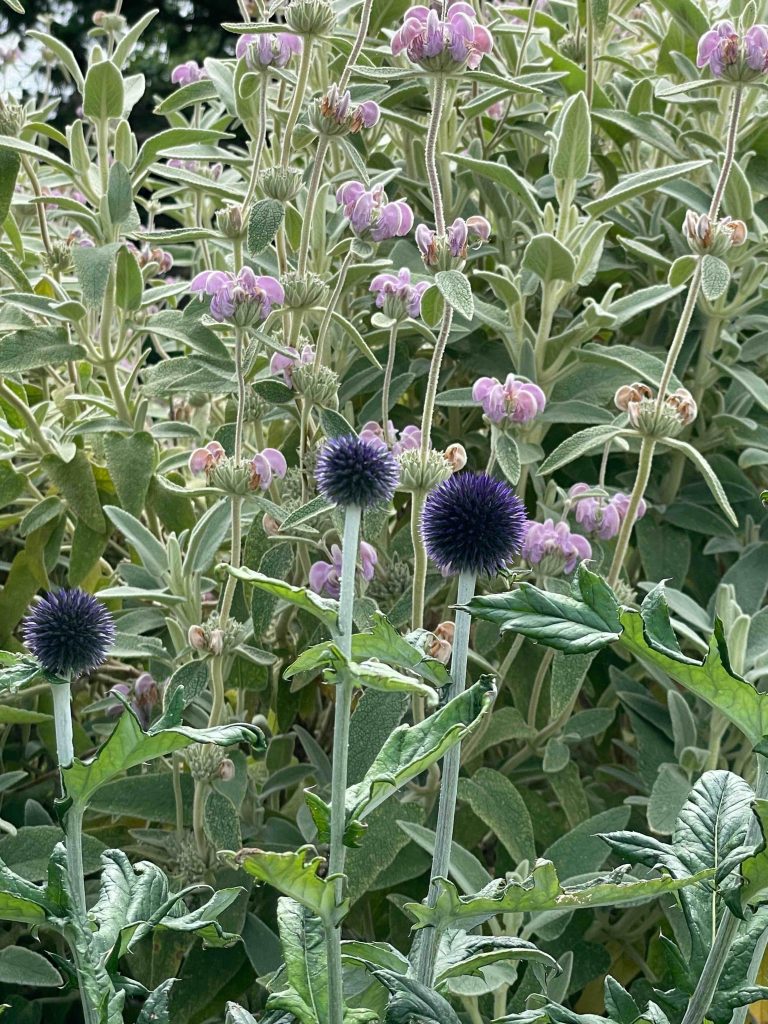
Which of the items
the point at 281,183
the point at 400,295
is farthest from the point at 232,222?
the point at 400,295

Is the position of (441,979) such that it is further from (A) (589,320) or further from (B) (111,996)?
(A) (589,320)

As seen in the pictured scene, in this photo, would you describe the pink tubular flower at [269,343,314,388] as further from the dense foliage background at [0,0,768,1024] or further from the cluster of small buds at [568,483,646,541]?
the cluster of small buds at [568,483,646,541]

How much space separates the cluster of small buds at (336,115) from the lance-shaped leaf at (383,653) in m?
0.56

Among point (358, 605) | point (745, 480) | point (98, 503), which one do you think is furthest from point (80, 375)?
point (745, 480)

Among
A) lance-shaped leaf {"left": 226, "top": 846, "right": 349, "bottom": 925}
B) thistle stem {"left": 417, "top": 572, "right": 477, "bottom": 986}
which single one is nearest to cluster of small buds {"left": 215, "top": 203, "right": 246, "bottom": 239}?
thistle stem {"left": 417, "top": 572, "right": 477, "bottom": 986}

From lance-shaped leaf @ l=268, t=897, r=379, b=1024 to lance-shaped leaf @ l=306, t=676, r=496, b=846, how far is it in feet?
0.22

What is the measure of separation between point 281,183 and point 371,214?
3.7 inches

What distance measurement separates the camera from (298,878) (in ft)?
1.62

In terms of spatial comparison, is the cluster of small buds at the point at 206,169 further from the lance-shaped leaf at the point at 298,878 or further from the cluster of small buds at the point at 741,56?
the lance-shaped leaf at the point at 298,878

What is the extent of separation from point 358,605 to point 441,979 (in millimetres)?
471

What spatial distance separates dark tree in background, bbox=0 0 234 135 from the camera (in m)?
7.03

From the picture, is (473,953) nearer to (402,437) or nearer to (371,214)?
(402,437)

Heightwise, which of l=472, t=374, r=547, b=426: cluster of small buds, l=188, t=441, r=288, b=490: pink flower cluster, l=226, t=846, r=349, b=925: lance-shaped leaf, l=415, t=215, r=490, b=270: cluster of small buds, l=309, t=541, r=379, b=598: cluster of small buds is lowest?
l=226, t=846, r=349, b=925: lance-shaped leaf

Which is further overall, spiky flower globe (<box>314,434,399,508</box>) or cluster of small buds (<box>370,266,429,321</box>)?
cluster of small buds (<box>370,266,429,321</box>)
